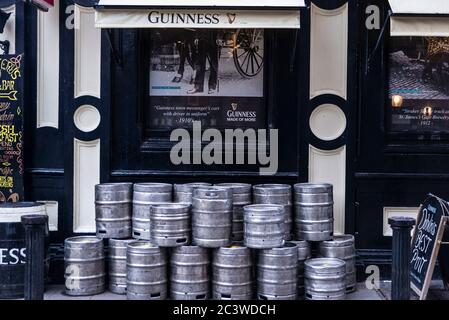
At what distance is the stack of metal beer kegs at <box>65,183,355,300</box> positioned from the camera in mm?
6379

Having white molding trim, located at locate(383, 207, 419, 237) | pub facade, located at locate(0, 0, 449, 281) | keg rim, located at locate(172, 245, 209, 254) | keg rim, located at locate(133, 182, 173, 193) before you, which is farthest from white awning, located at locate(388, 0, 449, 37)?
keg rim, located at locate(172, 245, 209, 254)

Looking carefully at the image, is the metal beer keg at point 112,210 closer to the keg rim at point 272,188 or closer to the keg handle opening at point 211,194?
the keg handle opening at point 211,194

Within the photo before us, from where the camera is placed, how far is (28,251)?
553cm

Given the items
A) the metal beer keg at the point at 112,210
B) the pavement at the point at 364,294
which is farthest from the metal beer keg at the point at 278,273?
the metal beer keg at the point at 112,210

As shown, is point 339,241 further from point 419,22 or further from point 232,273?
point 419,22

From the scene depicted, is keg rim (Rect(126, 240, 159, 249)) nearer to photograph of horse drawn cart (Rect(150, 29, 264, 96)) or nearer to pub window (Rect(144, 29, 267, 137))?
pub window (Rect(144, 29, 267, 137))

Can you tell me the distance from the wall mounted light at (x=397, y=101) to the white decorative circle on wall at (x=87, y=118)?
3.49 meters

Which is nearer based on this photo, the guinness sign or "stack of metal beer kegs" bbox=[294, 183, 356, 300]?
the guinness sign

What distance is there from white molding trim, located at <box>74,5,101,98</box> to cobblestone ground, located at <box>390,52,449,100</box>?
349cm

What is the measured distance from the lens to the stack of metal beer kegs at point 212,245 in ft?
20.9
